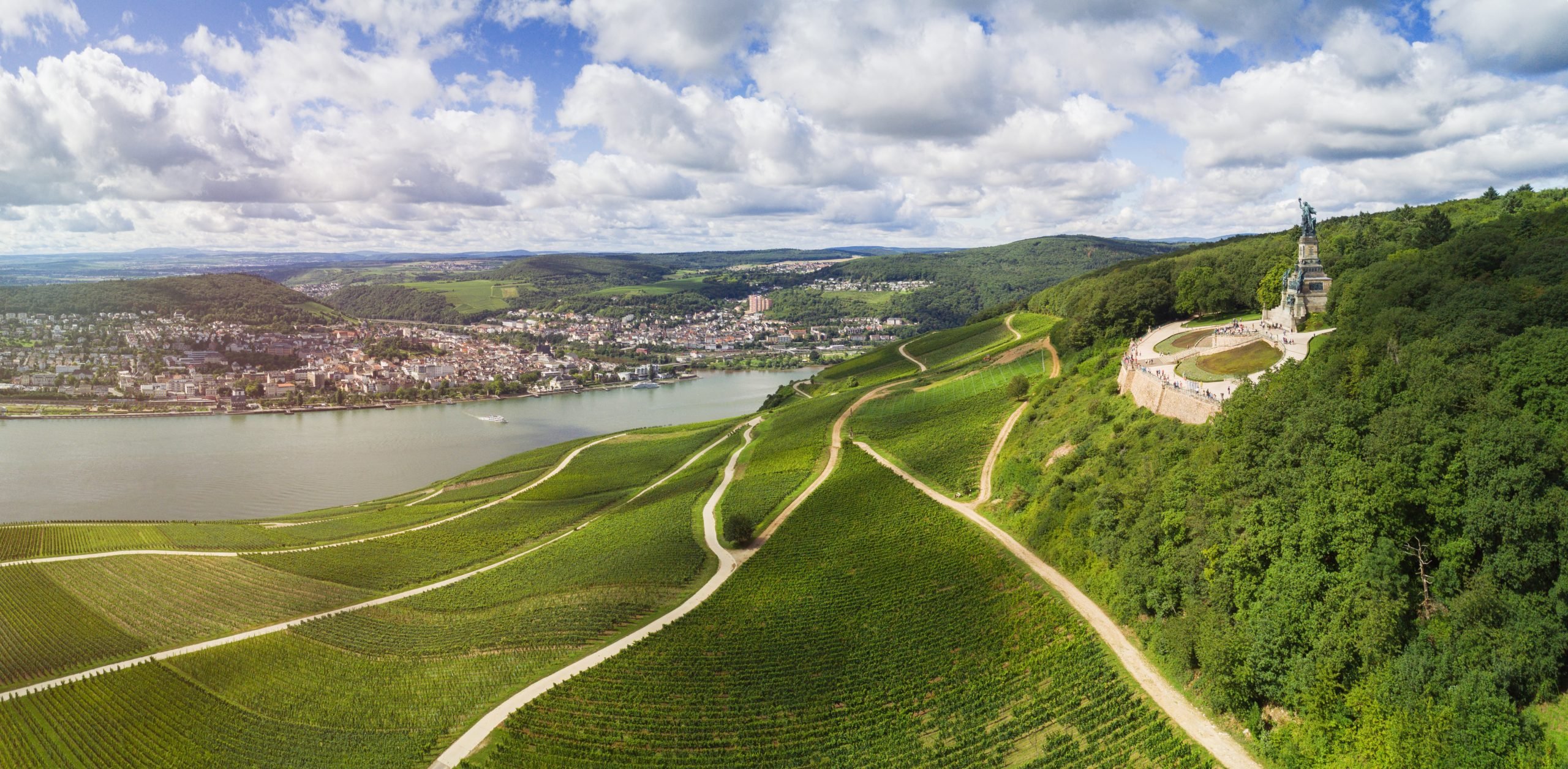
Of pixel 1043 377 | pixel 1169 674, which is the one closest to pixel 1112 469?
pixel 1169 674

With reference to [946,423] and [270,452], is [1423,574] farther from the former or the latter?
[270,452]

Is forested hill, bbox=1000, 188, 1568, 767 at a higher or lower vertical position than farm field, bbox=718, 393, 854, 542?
higher

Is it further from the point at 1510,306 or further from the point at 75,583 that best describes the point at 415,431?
the point at 1510,306

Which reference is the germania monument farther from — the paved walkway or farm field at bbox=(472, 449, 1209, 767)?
farm field at bbox=(472, 449, 1209, 767)

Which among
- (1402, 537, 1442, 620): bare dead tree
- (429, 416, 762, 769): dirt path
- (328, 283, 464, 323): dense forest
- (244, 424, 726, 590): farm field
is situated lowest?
(244, 424, 726, 590): farm field

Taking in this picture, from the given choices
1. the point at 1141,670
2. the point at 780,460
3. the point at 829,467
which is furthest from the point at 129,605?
the point at 1141,670

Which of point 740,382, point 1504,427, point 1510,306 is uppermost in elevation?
point 1510,306

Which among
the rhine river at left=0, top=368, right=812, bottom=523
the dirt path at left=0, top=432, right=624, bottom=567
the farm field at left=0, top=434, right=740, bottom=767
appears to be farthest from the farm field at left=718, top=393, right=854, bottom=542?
the rhine river at left=0, top=368, right=812, bottom=523
